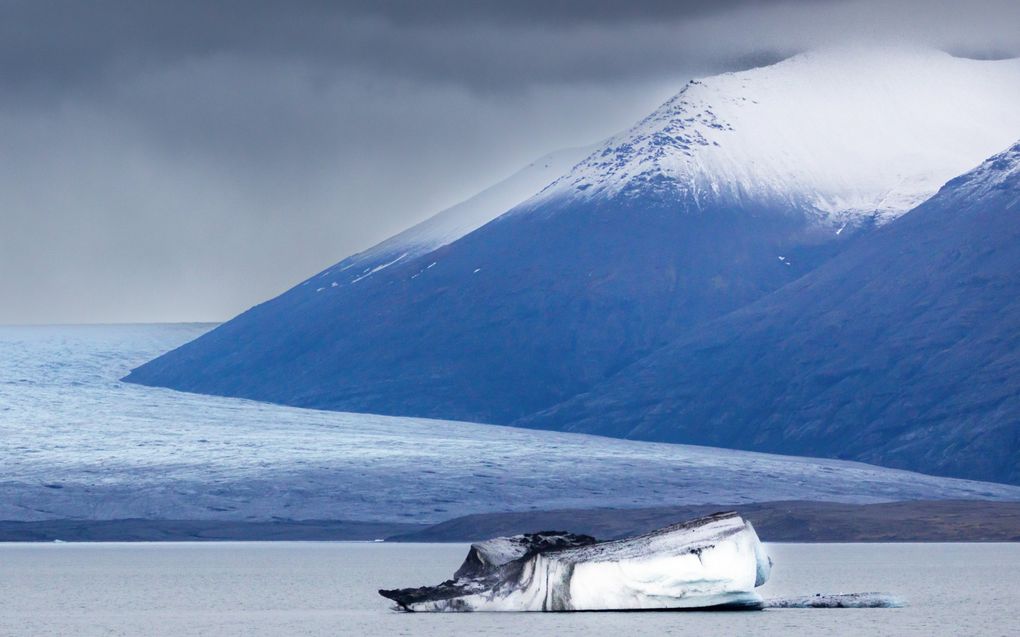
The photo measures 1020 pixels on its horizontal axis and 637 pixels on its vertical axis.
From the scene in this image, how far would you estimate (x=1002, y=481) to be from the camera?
148m

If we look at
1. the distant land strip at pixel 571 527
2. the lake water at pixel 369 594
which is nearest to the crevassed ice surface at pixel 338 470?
the distant land strip at pixel 571 527

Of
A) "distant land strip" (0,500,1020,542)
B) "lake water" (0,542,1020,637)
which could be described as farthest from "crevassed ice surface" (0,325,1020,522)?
"lake water" (0,542,1020,637)

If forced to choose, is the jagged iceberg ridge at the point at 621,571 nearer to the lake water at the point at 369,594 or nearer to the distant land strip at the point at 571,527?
the lake water at the point at 369,594

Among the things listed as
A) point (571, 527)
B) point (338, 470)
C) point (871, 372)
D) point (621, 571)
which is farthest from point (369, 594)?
point (871, 372)

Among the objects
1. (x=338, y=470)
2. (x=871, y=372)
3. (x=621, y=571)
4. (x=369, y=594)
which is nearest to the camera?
(x=621, y=571)

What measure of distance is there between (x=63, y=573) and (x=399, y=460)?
35.9 meters

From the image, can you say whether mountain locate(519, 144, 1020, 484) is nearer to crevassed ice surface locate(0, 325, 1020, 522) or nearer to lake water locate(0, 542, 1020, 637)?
crevassed ice surface locate(0, 325, 1020, 522)

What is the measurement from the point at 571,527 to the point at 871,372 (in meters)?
74.8

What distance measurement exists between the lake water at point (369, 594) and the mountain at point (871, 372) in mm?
47634

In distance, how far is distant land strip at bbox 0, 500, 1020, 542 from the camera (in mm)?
108312

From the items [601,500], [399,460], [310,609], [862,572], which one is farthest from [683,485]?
[310,609]

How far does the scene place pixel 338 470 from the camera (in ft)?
378

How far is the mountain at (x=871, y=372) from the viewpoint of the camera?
160375 millimetres

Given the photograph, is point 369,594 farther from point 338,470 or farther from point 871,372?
point 871,372
